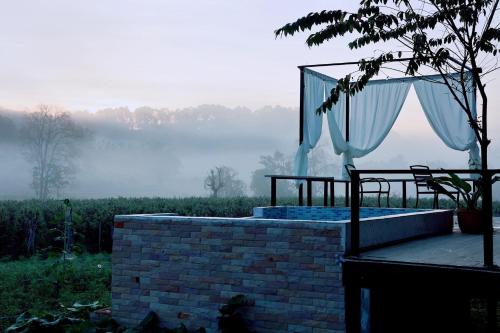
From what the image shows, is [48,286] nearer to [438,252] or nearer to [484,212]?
[438,252]

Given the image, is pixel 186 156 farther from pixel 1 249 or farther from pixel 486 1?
pixel 486 1

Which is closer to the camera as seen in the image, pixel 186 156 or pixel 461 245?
pixel 461 245

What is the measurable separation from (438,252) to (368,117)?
6419 millimetres

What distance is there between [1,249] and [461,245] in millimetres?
11590

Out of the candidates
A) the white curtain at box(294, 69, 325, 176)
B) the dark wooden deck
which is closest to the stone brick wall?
→ the dark wooden deck

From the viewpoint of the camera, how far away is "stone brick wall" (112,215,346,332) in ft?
17.8

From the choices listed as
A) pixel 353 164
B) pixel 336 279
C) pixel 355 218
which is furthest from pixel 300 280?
pixel 353 164

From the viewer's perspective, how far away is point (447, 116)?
10.9 meters

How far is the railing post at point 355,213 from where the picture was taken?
496 cm

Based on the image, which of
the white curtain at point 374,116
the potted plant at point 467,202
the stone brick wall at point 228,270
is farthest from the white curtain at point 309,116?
the stone brick wall at point 228,270

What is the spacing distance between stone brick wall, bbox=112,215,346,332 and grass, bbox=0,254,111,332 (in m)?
1.84

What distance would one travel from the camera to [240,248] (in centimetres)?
587

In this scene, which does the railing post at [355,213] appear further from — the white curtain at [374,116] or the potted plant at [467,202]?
the white curtain at [374,116]

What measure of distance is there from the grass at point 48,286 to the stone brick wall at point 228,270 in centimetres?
184
